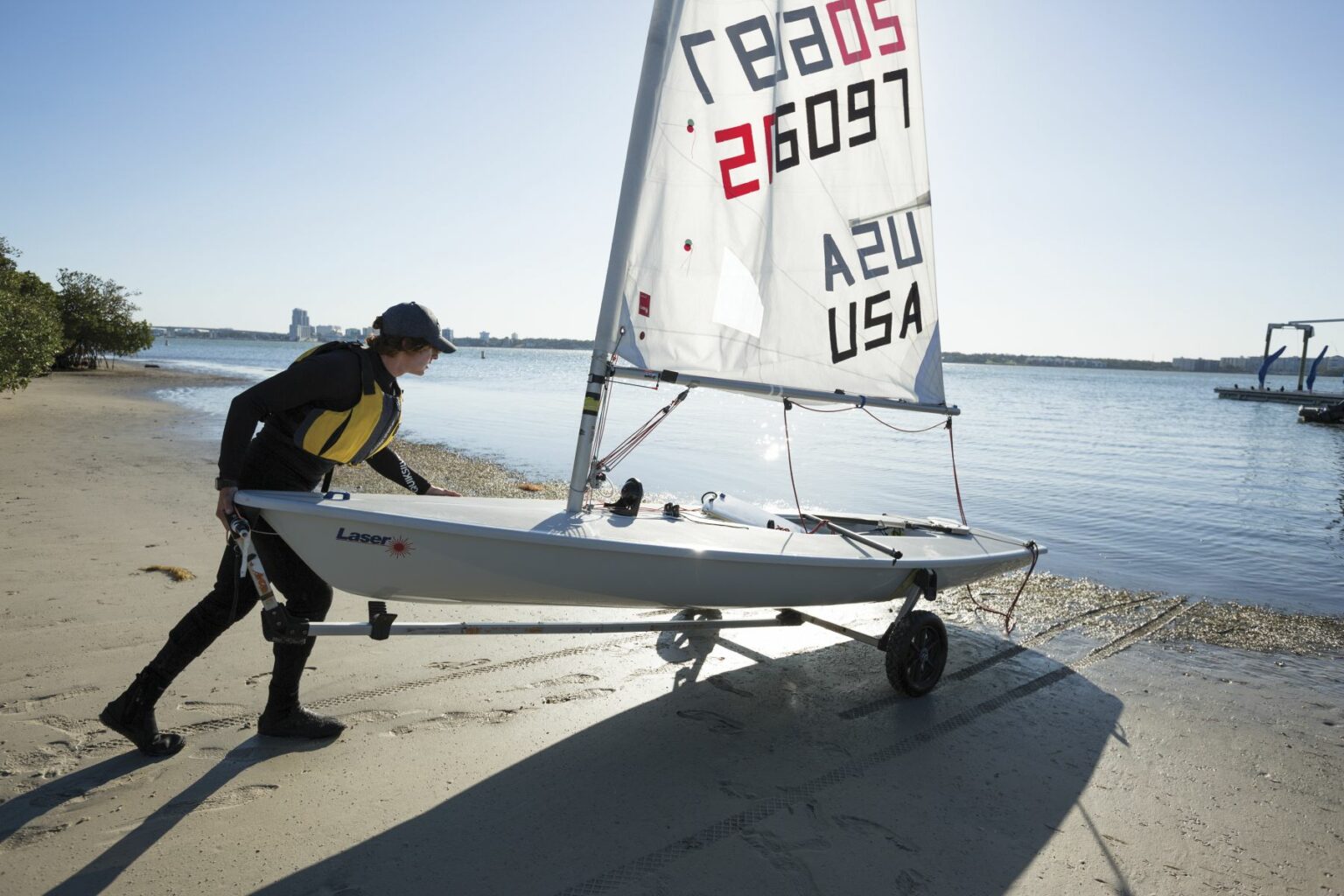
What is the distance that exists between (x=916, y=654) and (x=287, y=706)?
2771 millimetres

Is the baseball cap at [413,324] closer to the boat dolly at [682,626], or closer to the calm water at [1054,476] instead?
the boat dolly at [682,626]

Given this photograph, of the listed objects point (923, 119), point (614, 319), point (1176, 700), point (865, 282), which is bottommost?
point (1176, 700)

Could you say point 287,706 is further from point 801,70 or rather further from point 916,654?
point 801,70

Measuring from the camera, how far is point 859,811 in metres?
2.67

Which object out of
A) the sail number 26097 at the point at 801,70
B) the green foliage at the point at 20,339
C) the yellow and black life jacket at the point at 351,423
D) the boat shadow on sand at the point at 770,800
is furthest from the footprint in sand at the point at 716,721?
the green foliage at the point at 20,339

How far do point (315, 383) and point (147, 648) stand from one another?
76.7 inches

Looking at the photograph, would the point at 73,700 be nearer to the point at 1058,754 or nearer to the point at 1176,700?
the point at 1058,754

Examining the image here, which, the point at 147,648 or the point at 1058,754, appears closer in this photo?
the point at 1058,754

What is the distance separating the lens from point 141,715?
2.68m

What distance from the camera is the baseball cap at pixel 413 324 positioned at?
280cm

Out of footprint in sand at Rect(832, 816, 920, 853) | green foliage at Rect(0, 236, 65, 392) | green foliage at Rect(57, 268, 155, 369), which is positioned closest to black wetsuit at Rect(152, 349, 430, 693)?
footprint in sand at Rect(832, 816, 920, 853)

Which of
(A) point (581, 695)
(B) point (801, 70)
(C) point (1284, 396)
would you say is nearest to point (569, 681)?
(A) point (581, 695)

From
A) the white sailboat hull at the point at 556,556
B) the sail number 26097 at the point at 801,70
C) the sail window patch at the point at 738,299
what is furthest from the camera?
the sail window patch at the point at 738,299

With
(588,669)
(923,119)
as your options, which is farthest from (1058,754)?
(923,119)
